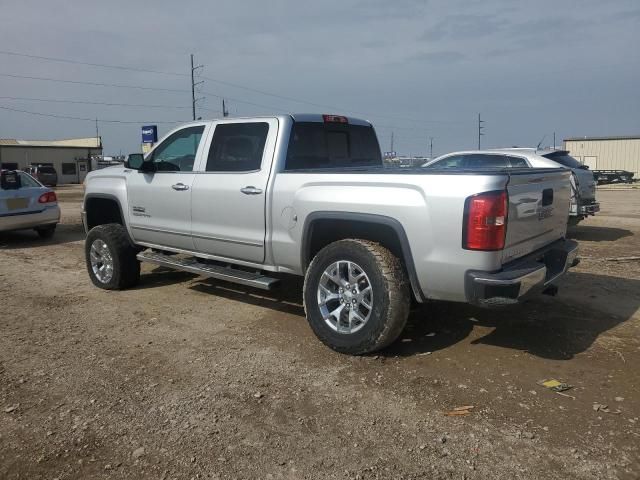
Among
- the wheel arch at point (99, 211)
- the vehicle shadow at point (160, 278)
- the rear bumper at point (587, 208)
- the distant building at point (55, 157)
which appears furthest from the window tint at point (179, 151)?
the distant building at point (55, 157)

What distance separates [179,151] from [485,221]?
12.1 feet

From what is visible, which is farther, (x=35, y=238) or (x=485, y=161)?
(x=35, y=238)

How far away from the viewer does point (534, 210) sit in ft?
13.6

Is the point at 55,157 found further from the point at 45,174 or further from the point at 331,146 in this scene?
the point at 331,146

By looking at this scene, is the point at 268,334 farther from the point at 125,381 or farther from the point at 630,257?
the point at 630,257

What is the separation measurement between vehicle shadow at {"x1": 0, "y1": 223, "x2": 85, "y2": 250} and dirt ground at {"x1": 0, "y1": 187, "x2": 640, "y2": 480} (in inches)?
204

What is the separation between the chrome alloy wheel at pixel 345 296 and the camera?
4.26 m

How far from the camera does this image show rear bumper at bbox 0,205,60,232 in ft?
34.4

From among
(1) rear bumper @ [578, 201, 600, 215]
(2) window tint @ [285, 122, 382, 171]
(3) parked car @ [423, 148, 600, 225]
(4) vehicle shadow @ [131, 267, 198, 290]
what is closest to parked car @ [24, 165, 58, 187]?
(4) vehicle shadow @ [131, 267, 198, 290]

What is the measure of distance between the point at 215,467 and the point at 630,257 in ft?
24.8

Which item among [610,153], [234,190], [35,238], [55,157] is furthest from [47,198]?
[610,153]

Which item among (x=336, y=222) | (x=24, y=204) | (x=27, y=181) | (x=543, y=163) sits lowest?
(x=24, y=204)

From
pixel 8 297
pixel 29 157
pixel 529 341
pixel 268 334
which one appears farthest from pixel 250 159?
pixel 29 157

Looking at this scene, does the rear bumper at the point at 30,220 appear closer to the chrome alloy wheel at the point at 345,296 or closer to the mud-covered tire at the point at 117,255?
the mud-covered tire at the point at 117,255
